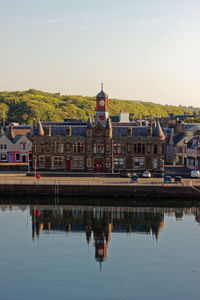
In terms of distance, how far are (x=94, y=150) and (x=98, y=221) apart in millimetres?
43831

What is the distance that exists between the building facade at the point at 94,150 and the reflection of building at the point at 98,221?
1344 inches

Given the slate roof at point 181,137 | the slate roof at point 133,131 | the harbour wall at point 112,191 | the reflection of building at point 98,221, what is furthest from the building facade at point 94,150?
the reflection of building at point 98,221

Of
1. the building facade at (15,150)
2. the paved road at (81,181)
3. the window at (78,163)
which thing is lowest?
the paved road at (81,181)

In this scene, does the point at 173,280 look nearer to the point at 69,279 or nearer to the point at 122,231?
the point at 69,279

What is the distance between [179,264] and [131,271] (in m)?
5.86

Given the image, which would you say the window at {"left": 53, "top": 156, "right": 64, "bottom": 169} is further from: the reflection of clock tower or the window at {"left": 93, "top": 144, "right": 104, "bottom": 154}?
the reflection of clock tower

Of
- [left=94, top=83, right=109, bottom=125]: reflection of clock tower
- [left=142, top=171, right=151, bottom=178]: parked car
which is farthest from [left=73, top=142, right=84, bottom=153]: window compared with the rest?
[left=142, top=171, right=151, bottom=178]: parked car

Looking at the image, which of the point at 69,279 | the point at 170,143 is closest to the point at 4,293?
the point at 69,279

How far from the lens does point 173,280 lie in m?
52.6

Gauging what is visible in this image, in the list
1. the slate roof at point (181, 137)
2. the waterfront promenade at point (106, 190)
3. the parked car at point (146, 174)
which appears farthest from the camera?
the slate roof at point (181, 137)

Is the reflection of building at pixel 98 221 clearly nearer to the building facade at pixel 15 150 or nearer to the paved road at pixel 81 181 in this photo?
the paved road at pixel 81 181

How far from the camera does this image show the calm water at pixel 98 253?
5012cm

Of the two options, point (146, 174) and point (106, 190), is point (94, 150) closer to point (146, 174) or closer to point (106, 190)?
point (146, 174)

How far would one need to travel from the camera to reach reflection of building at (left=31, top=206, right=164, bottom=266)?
7381 cm
